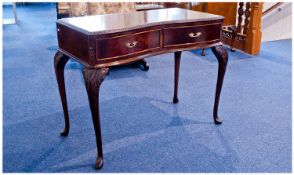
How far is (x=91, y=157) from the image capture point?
1970mm

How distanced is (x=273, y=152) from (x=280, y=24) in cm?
334

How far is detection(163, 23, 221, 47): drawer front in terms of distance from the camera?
1.85 meters

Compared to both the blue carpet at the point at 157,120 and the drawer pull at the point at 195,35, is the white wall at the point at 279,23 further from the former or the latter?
the drawer pull at the point at 195,35

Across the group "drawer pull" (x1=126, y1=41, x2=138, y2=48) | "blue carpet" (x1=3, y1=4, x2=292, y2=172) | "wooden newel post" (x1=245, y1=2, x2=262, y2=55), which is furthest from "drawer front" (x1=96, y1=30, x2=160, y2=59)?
"wooden newel post" (x1=245, y1=2, x2=262, y2=55)

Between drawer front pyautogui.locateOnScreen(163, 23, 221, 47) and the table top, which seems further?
drawer front pyautogui.locateOnScreen(163, 23, 221, 47)

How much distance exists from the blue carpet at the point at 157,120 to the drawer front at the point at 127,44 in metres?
0.64

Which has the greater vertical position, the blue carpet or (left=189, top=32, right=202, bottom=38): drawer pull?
(left=189, top=32, right=202, bottom=38): drawer pull

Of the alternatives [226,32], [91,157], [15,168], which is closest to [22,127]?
[15,168]

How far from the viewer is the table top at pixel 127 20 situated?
1.62 meters

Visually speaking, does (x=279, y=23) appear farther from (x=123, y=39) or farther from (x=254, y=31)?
(x=123, y=39)

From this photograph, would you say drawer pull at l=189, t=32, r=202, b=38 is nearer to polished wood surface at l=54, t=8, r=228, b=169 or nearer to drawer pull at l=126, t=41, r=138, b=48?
polished wood surface at l=54, t=8, r=228, b=169

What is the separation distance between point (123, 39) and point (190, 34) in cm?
45

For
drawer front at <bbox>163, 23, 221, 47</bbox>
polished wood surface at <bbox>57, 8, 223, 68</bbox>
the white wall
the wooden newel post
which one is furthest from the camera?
the white wall

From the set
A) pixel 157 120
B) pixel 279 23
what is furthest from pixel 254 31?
pixel 157 120
